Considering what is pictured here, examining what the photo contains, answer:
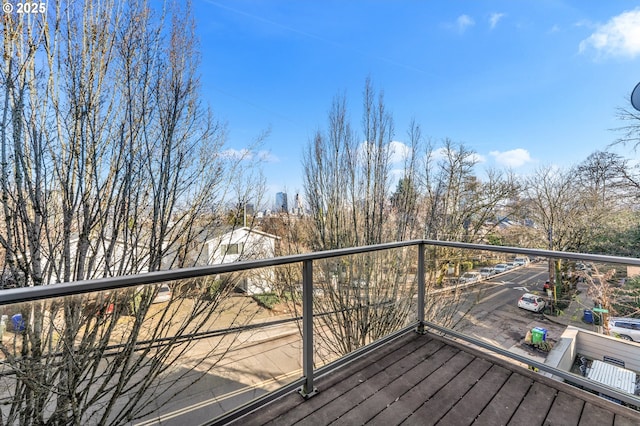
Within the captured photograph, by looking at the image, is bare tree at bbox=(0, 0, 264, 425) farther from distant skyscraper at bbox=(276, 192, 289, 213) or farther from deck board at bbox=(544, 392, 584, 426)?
deck board at bbox=(544, 392, 584, 426)

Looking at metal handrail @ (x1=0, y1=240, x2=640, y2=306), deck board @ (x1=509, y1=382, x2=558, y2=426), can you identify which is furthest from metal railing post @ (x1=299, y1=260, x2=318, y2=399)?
deck board @ (x1=509, y1=382, x2=558, y2=426)

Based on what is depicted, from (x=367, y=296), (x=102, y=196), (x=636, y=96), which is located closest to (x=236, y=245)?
(x=102, y=196)

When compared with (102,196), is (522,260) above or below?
below

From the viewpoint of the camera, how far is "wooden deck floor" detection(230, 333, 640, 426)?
1.69 meters

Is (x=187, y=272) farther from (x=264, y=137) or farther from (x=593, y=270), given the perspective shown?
(x=264, y=137)

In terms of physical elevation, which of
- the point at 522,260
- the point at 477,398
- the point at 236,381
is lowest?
the point at 477,398

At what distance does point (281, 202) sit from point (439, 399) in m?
4.66

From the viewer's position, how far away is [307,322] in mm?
2006

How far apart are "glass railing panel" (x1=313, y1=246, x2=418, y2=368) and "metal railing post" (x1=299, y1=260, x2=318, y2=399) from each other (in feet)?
1.95

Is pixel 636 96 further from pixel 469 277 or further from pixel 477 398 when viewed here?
pixel 477 398

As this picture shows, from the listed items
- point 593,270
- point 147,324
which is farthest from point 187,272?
point 593,270

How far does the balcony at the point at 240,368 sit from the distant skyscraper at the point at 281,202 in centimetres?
354

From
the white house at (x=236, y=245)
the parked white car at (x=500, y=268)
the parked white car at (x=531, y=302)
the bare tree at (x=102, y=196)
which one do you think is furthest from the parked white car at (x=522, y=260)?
the white house at (x=236, y=245)

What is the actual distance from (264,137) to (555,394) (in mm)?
4984
